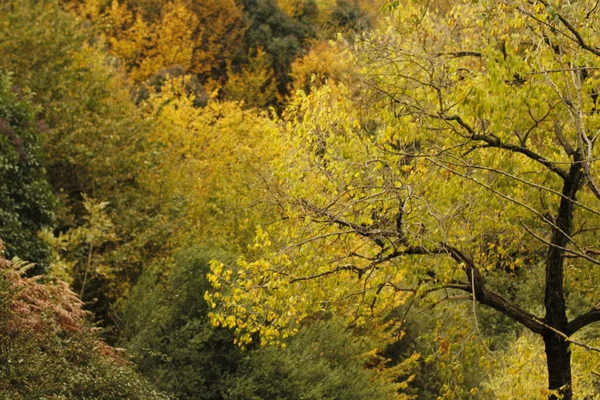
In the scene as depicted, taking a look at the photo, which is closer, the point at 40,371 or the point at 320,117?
the point at 40,371

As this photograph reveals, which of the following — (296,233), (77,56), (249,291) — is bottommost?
(249,291)

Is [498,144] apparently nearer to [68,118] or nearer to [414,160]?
[414,160]

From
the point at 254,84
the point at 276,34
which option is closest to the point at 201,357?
the point at 254,84

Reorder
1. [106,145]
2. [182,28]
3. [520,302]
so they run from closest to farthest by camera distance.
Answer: [106,145], [520,302], [182,28]

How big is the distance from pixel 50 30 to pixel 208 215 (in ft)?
22.1

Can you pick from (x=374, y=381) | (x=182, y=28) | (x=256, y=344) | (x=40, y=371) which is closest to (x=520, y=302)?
(x=374, y=381)

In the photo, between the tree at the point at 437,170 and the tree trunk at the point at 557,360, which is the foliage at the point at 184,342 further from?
the tree trunk at the point at 557,360

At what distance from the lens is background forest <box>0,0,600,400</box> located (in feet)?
25.1

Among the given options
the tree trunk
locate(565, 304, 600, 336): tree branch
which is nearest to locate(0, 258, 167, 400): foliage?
the tree trunk

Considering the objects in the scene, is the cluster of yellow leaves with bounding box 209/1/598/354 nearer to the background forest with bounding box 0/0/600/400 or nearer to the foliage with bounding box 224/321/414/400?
the background forest with bounding box 0/0/600/400

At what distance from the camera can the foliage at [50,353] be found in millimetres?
7281

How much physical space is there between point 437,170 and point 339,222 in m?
1.32

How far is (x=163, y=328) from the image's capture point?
458 inches

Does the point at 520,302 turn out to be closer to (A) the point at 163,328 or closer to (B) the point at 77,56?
(A) the point at 163,328
